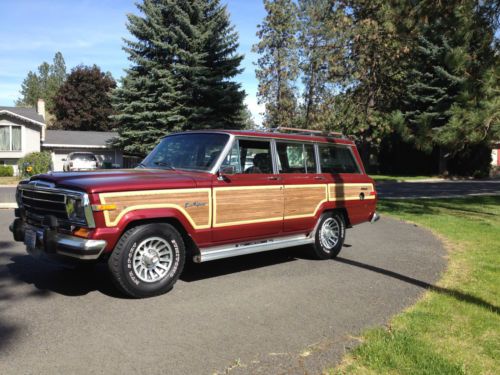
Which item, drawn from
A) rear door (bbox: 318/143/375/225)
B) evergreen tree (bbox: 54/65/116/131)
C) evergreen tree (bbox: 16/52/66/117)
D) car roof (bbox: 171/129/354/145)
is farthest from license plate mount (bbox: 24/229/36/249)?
evergreen tree (bbox: 16/52/66/117)

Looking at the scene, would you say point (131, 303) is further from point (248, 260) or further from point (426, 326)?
point (426, 326)

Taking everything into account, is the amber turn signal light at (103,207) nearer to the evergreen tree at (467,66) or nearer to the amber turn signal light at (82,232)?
the amber turn signal light at (82,232)

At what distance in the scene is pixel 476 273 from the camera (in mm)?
6609

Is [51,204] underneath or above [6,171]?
above

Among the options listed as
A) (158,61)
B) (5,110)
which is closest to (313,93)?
(158,61)

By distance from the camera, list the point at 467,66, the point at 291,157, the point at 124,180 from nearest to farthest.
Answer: the point at 124,180
the point at 291,157
the point at 467,66

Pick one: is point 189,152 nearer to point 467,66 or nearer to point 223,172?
point 223,172

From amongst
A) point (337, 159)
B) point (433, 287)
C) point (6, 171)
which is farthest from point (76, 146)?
point (433, 287)

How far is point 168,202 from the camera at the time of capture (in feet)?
17.6

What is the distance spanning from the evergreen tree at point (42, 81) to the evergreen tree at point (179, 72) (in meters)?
69.8

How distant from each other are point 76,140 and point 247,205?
37160mm

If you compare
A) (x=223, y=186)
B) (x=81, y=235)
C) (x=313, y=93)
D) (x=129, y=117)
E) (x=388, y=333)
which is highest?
(x=313, y=93)

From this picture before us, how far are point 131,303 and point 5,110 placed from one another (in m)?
34.1

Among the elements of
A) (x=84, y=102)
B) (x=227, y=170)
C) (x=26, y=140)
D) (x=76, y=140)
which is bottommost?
(x=227, y=170)
